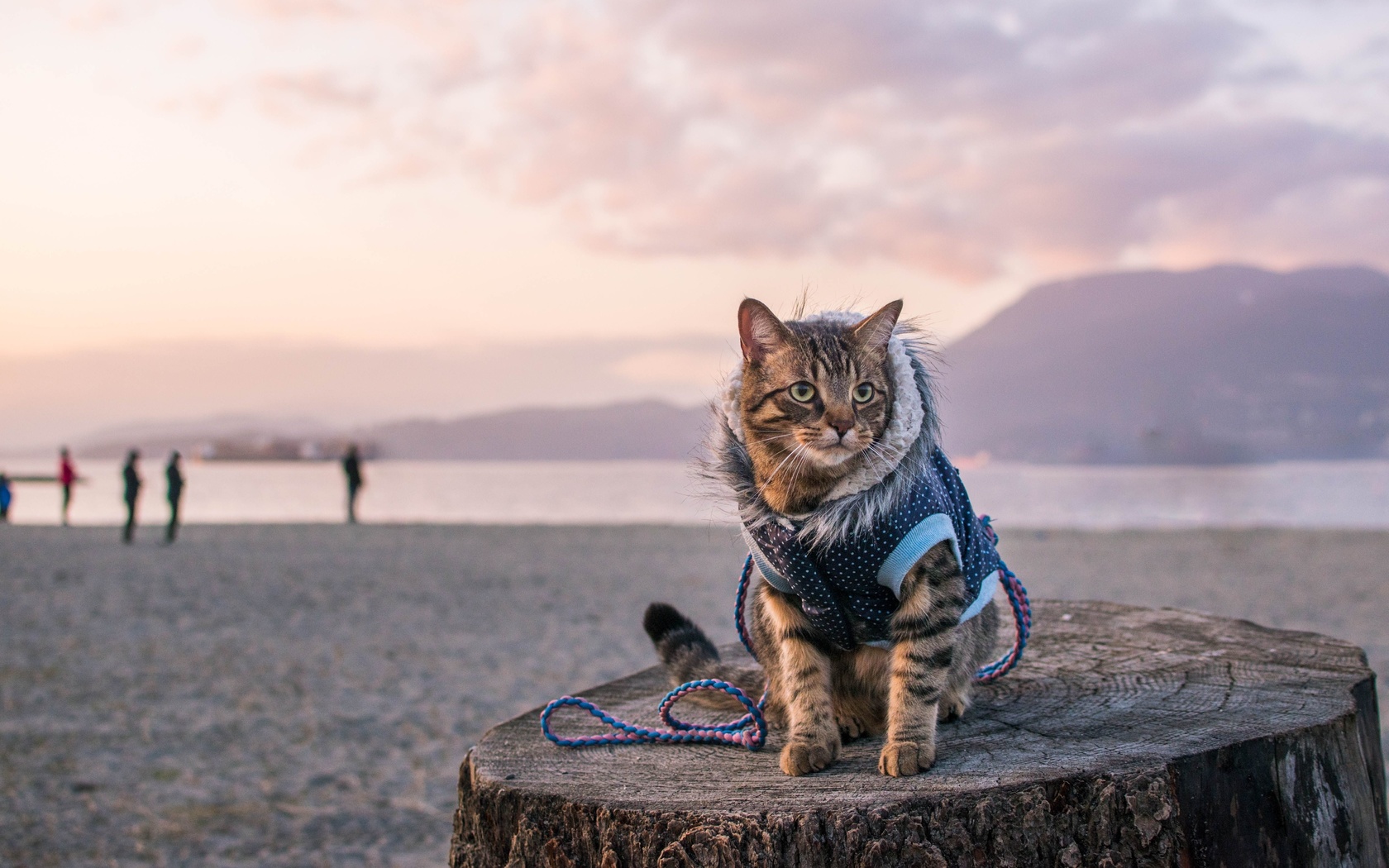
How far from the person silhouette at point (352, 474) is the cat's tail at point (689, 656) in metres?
25.7

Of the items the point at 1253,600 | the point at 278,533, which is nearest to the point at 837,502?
the point at 1253,600

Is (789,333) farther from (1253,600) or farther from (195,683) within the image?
(1253,600)

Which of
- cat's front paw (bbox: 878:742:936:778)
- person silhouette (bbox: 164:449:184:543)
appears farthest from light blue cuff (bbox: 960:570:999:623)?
person silhouette (bbox: 164:449:184:543)

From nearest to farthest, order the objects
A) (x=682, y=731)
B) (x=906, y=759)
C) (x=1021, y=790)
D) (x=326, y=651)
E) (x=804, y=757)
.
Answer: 1. (x=1021, y=790)
2. (x=906, y=759)
3. (x=804, y=757)
4. (x=682, y=731)
5. (x=326, y=651)

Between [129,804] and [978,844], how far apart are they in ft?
21.0

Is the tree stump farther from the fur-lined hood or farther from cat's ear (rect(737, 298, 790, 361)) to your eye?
cat's ear (rect(737, 298, 790, 361))

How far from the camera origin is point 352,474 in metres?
27.8

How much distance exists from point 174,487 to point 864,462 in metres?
22.6

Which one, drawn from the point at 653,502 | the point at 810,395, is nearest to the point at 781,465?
the point at 810,395

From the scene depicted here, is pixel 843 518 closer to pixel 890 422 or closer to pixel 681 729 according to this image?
pixel 890 422

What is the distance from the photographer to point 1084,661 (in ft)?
11.5

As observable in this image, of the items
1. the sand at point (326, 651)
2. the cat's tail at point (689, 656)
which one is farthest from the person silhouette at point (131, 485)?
the cat's tail at point (689, 656)

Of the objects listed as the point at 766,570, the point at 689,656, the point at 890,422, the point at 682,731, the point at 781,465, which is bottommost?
the point at 682,731

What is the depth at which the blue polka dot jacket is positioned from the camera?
2553 mm
